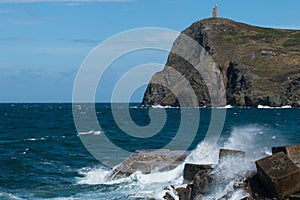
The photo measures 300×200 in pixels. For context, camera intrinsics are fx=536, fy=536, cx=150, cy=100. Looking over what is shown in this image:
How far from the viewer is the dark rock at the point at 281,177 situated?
50.3ft

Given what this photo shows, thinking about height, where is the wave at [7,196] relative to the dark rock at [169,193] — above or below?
below

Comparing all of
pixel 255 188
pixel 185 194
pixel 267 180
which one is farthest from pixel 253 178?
pixel 185 194

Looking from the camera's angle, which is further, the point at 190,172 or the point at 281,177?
the point at 190,172

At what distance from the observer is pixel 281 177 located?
1529cm

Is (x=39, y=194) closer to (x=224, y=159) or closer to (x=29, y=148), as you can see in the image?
(x=224, y=159)

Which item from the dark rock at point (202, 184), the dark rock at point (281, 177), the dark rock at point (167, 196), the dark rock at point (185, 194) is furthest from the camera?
the dark rock at point (167, 196)

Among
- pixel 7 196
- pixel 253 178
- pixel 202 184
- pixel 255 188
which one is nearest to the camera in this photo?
pixel 255 188

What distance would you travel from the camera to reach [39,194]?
1068 inches

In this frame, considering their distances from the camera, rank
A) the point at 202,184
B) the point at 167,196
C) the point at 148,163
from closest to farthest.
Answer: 1. the point at 202,184
2. the point at 167,196
3. the point at 148,163

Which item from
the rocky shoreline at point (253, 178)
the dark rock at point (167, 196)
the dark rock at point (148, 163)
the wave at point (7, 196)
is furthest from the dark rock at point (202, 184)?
the wave at point (7, 196)

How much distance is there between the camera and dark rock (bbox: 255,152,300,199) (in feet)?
50.3

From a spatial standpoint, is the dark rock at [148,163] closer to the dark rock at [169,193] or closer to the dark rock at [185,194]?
the dark rock at [169,193]

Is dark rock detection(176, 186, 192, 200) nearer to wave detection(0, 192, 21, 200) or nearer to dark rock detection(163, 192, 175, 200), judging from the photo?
dark rock detection(163, 192, 175, 200)

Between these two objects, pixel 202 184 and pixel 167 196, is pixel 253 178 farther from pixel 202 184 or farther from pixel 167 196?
pixel 167 196
